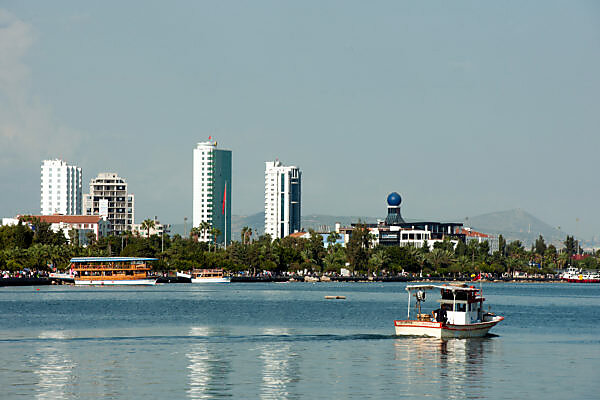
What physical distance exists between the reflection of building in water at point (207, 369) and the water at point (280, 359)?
8 cm

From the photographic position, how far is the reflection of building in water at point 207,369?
48.8 metres

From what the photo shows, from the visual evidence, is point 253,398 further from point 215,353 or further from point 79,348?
point 79,348

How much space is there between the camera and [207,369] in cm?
5762

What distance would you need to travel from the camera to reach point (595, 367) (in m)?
61.3

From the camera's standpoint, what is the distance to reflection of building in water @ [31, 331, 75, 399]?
48375mm

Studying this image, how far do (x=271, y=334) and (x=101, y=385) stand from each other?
34111mm

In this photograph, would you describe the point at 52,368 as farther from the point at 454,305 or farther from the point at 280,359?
the point at 454,305

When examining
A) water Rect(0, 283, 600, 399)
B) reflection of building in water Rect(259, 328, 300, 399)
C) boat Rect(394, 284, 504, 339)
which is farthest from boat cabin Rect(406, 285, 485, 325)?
reflection of building in water Rect(259, 328, 300, 399)

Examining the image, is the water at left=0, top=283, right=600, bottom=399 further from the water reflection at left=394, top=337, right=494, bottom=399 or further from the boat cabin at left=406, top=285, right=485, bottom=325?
the boat cabin at left=406, top=285, right=485, bottom=325

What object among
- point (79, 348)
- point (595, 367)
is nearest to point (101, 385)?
point (79, 348)

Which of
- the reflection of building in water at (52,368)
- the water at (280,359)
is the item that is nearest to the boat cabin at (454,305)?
the water at (280,359)

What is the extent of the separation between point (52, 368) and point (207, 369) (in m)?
9.63

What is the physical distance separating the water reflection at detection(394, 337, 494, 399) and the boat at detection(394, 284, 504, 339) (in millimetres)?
838

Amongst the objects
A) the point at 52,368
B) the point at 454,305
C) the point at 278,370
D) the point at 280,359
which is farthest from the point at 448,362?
the point at 52,368
